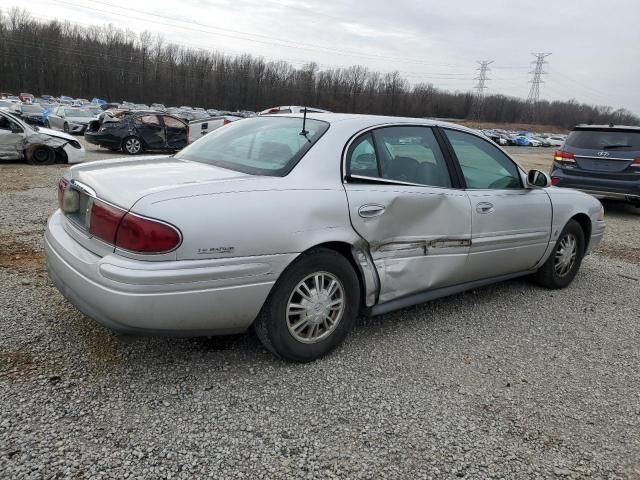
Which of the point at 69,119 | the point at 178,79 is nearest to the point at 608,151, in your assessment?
the point at 69,119

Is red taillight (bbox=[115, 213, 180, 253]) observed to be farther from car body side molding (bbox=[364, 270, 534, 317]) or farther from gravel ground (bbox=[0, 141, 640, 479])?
car body side molding (bbox=[364, 270, 534, 317])

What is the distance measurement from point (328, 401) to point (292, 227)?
0.96 meters

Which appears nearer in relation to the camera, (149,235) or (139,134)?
(149,235)

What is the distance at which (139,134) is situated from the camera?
16.3m

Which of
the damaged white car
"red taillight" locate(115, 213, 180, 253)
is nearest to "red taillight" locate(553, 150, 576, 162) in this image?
"red taillight" locate(115, 213, 180, 253)

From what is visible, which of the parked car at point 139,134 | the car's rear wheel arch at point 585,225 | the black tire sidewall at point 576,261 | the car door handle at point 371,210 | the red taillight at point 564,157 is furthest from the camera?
the parked car at point 139,134

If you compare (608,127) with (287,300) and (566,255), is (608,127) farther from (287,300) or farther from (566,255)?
(287,300)

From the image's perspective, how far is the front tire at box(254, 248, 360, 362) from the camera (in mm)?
2859

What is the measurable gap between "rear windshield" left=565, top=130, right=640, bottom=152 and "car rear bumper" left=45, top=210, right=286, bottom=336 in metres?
8.70

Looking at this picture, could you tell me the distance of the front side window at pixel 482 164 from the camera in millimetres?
3924

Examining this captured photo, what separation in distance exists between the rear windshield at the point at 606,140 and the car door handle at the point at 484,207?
6.74 m

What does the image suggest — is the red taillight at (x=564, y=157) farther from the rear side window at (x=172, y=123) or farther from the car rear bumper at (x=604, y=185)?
the rear side window at (x=172, y=123)

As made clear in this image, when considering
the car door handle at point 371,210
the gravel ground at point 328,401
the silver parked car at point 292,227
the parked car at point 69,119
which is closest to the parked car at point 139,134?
the parked car at point 69,119

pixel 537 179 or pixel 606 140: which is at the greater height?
pixel 606 140
